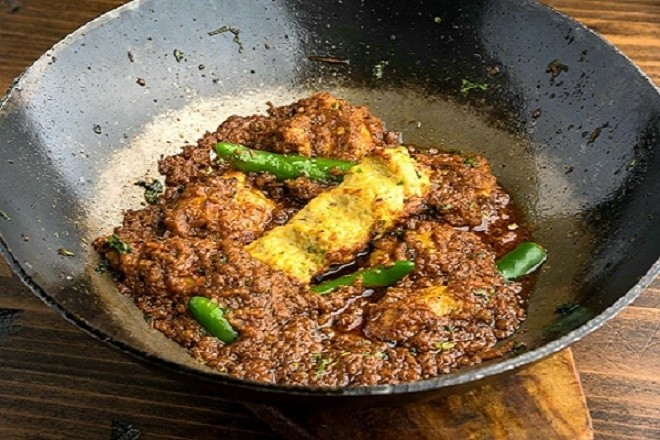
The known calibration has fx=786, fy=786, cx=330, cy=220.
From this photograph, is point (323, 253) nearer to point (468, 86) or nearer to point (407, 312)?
point (407, 312)

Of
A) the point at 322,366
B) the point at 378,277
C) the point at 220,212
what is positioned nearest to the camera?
the point at 322,366

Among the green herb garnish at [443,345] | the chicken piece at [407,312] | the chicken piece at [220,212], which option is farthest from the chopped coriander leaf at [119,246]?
the green herb garnish at [443,345]

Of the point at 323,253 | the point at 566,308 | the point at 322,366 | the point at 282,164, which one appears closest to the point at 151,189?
the point at 282,164

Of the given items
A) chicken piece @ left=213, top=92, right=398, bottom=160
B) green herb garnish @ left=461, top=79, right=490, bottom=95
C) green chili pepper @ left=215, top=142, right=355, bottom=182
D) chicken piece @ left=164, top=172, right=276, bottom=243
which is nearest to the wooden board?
chicken piece @ left=164, top=172, right=276, bottom=243

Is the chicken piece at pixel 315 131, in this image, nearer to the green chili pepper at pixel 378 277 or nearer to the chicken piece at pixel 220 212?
the chicken piece at pixel 220 212

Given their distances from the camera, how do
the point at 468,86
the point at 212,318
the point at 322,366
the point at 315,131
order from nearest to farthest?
the point at 322,366, the point at 212,318, the point at 315,131, the point at 468,86

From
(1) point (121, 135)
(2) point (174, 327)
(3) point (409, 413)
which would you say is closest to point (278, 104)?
(1) point (121, 135)
